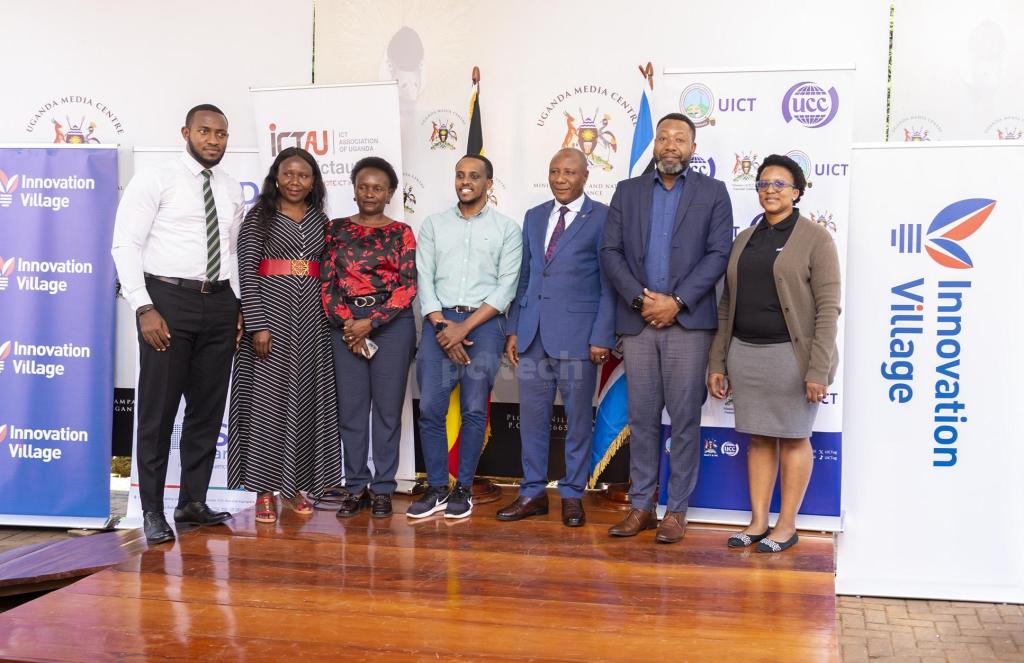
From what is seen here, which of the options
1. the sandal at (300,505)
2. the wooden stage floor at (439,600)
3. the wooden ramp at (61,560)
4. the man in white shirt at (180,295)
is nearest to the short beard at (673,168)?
the wooden stage floor at (439,600)

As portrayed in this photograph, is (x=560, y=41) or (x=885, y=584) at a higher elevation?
(x=560, y=41)

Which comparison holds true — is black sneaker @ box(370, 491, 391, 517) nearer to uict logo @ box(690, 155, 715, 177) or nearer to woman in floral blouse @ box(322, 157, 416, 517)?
woman in floral blouse @ box(322, 157, 416, 517)

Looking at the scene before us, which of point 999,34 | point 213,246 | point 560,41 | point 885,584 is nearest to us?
point 213,246

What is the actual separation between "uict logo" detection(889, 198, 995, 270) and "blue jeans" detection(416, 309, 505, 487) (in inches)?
77.0

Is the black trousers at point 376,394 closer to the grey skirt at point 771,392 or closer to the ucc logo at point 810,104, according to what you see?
the grey skirt at point 771,392

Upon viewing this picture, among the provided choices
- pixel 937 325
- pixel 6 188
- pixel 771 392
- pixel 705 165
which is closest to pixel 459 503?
pixel 771 392

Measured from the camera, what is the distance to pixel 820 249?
3.58m

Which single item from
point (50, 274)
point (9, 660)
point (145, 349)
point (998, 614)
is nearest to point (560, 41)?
point (145, 349)

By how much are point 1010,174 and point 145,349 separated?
380cm

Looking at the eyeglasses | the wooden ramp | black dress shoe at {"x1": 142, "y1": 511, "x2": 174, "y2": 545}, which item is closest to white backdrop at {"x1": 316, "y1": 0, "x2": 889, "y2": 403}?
the eyeglasses

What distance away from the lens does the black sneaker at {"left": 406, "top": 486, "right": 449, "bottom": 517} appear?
4086 millimetres

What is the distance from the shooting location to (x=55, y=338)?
4.97 meters

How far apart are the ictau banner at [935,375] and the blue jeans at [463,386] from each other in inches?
64.8

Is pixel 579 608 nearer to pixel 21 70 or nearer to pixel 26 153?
pixel 26 153
